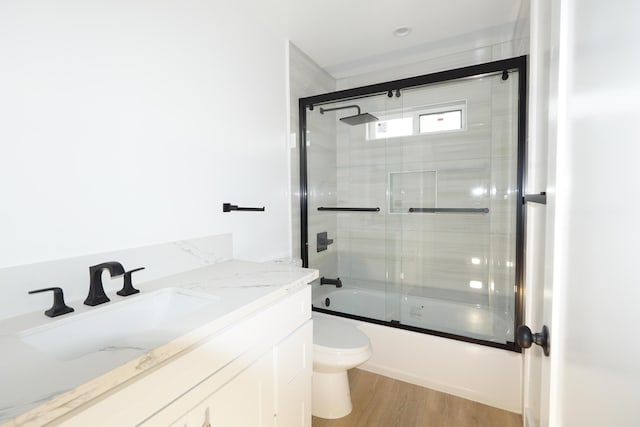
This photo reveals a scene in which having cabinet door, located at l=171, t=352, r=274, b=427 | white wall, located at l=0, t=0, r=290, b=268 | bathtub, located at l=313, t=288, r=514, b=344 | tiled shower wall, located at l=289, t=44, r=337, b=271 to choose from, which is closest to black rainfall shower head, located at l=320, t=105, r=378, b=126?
tiled shower wall, located at l=289, t=44, r=337, b=271

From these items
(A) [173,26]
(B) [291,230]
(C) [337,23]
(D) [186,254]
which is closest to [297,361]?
(D) [186,254]

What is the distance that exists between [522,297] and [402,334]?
76 cm

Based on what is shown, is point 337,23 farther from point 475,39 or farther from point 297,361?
point 297,361

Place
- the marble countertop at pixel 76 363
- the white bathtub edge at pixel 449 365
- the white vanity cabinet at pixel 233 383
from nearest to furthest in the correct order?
1. the marble countertop at pixel 76 363
2. the white vanity cabinet at pixel 233 383
3. the white bathtub edge at pixel 449 365

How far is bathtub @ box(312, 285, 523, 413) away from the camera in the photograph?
5.53 ft

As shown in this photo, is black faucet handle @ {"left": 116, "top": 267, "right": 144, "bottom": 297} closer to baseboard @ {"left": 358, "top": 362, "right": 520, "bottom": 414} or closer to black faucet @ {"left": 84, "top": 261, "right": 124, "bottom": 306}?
black faucet @ {"left": 84, "top": 261, "right": 124, "bottom": 306}

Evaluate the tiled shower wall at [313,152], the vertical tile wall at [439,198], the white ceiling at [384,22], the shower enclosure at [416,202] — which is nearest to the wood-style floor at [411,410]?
the shower enclosure at [416,202]

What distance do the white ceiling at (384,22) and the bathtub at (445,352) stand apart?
2.02 metres

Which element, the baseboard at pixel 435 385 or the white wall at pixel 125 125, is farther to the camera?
the baseboard at pixel 435 385

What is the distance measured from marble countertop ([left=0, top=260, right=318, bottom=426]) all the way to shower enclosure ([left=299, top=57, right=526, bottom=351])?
4.54 feet

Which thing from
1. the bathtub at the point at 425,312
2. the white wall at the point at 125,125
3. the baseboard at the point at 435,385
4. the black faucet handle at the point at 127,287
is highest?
the white wall at the point at 125,125

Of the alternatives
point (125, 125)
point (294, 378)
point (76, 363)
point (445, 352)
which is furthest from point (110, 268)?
point (445, 352)

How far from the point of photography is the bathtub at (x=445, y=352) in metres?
1.69

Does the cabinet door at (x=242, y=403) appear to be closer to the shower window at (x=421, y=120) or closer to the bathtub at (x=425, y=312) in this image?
the bathtub at (x=425, y=312)
